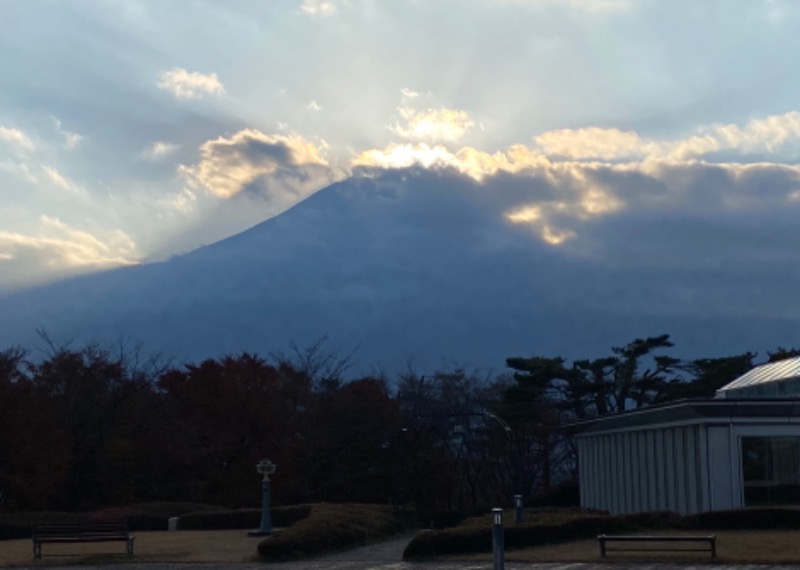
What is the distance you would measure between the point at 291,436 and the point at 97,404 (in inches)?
433

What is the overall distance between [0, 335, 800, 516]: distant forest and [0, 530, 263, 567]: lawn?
46.3ft

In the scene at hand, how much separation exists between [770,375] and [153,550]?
2773cm

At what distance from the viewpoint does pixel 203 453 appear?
53375mm

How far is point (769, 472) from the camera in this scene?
112 feet

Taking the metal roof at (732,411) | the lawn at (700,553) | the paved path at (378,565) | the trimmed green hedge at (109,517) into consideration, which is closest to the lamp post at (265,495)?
the paved path at (378,565)

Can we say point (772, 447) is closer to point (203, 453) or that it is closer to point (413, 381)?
point (203, 453)

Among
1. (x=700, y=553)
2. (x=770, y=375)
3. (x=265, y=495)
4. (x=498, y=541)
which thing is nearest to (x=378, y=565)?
(x=700, y=553)

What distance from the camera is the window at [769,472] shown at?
1339 inches

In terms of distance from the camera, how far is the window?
34.0 m

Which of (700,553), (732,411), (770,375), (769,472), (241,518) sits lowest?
(241,518)

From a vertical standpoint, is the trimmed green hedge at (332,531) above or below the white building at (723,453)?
below

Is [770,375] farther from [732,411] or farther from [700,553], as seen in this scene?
[700,553]

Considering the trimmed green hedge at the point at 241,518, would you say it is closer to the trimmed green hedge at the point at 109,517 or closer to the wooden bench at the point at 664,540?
the trimmed green hedge at the point at 109,517

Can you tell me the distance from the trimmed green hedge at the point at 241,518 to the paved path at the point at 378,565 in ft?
34.8
